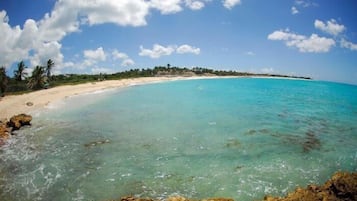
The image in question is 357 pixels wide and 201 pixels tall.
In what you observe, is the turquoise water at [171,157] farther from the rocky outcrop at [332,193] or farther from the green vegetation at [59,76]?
the green vegetation at [59,76]

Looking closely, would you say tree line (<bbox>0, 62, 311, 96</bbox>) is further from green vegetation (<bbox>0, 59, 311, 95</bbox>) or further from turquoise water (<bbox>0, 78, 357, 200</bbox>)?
turquoise water (<bbox>0, 78, 357, 200</bbox>)

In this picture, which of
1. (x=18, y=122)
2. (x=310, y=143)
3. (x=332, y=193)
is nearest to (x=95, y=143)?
(x=18, y=122)

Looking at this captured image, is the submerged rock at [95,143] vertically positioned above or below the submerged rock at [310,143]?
below

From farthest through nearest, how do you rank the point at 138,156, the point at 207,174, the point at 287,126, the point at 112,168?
the point at 287,126 < the point at 138,156 < the point at 112,168 < the point at 207,174

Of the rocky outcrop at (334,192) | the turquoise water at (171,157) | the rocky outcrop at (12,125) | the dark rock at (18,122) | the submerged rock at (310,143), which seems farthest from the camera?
the dark rock at (18,122)

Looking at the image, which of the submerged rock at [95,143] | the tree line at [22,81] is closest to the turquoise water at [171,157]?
the submerged rock at [95,143]

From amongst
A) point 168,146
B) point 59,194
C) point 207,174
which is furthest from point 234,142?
point 59,194

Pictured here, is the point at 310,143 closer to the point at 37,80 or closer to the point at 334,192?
the point at 334,192

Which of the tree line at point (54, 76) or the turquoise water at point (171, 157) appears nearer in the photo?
the turquoise water at point (171, 157)

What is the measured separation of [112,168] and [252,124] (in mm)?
15954

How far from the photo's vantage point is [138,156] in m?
17.7

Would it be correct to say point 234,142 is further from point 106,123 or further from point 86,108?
point 86,108

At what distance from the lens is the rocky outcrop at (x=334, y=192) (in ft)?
30.9

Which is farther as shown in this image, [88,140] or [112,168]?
[88,140]
